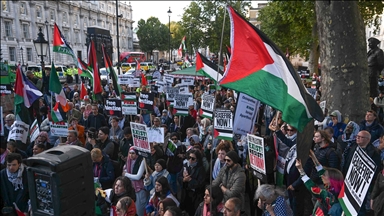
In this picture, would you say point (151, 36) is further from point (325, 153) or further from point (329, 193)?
point (329, 193)

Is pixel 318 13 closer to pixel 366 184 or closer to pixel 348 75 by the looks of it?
pixel 348 75

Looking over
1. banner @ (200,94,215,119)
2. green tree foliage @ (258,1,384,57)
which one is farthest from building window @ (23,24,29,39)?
banner @ (200,94,215,119)

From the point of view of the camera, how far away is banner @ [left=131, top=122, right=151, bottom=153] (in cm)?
541

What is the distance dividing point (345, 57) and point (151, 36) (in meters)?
73.1

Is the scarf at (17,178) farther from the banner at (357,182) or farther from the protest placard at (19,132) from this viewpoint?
the banner at (357,182)

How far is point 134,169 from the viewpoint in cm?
542

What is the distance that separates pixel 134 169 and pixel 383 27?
46501 mm

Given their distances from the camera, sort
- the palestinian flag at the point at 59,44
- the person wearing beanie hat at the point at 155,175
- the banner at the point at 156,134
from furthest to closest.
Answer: the palestinian flag at the point at 59,44 → the banner at the point at 156,134 → the person wearing beanie hat at the point at 155,175

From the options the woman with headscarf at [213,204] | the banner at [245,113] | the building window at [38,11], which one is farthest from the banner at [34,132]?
the building window at [38,11]

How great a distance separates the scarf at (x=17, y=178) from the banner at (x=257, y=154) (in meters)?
3.28

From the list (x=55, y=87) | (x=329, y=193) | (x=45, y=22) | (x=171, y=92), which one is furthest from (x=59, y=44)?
(x=45, y=22)

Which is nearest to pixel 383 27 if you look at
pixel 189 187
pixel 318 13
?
pixel 318 13

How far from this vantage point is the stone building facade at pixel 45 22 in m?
47.2

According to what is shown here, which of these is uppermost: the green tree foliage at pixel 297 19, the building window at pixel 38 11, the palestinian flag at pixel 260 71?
the building window at pixel 38 11
